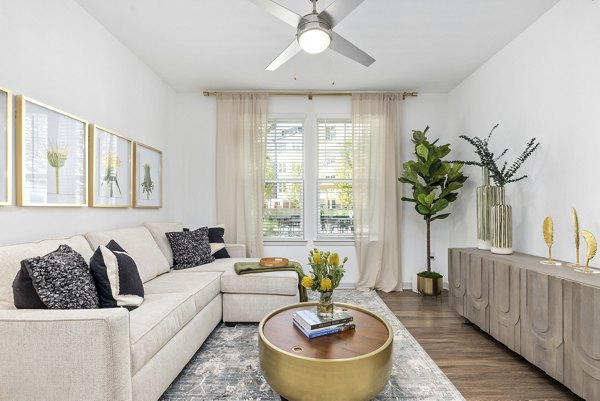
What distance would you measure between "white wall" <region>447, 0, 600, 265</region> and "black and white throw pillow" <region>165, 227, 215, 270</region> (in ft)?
10.4

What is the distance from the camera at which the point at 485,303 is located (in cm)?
265

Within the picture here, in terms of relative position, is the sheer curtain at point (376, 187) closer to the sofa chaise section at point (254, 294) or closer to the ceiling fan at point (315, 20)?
the sofa chaise section at point (254, 294)

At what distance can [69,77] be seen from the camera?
2381mm

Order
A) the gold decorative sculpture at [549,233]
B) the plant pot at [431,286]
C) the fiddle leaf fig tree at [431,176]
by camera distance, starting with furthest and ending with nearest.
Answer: the plant pot at [431,286] < the fiddle leaf fig tree at [431,176] < the gold decorative sculpture at [549,233]

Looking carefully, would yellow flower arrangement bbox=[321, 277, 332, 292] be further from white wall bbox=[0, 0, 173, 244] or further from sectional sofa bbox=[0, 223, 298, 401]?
white wall bbox=[0, 0, 173, 244]

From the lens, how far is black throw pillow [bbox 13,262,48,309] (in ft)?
4.79

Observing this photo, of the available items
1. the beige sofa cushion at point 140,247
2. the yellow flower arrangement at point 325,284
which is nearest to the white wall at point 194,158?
the beige sofa cushion at point 140,247

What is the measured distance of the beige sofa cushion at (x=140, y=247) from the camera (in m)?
2.41

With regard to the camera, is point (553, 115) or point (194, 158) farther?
point (194, 158)

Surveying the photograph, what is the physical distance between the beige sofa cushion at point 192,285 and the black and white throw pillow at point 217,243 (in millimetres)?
684

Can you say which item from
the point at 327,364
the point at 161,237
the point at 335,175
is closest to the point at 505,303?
the point at 327,364

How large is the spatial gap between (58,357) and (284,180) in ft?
10.9

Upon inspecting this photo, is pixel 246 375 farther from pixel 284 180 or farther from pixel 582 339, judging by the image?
pixel 284 180

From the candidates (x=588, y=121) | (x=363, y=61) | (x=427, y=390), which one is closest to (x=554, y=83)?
(x=588, y=121)
